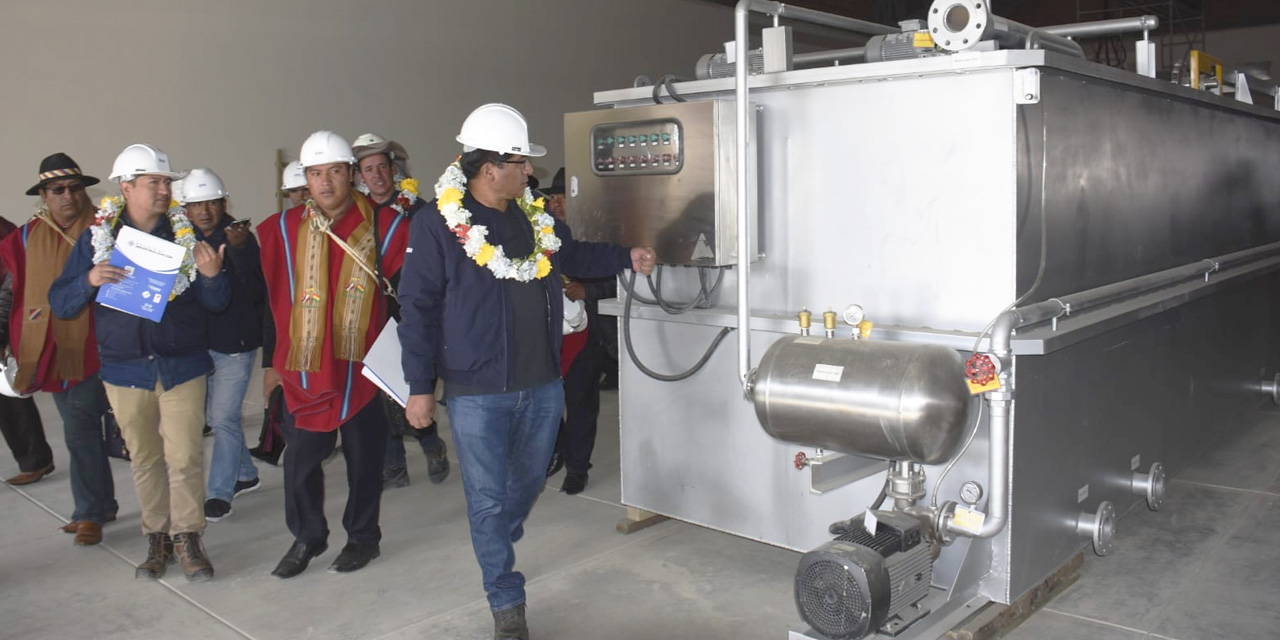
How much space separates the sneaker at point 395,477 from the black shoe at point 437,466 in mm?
129

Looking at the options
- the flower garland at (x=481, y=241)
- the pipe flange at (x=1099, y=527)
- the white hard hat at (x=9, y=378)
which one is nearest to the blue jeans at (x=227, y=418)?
the white hard hat at (x=9, y=378)

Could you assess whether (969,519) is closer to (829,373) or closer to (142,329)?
(829,373)

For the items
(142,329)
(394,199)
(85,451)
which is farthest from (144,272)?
(394,199)

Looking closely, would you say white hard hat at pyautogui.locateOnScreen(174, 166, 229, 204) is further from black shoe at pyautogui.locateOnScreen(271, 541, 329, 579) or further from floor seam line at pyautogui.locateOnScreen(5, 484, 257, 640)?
black shoe at pyautogui.locateOnScreen(271, 541, 329, 579)

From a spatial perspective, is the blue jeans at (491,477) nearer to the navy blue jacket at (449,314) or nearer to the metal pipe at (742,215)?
the navy blue jacket at (449,314)

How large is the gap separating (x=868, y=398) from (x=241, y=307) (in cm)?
332

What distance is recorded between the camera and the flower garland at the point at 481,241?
10.8 feet

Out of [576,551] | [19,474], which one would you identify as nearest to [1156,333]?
[576,551]

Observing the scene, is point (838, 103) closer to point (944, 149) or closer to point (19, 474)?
point (944, 149)

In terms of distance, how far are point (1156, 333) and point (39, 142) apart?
846 cm

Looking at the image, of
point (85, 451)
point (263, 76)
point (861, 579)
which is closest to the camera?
point (861, 579)

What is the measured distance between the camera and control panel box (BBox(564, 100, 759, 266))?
3641mm

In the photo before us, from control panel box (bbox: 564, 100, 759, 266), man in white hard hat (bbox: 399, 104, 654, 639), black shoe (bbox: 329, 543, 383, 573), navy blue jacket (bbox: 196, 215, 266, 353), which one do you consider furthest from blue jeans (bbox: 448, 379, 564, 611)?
navy blue jacket (bbox: 196, 215, 266, 353)

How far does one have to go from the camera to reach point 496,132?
329cm
